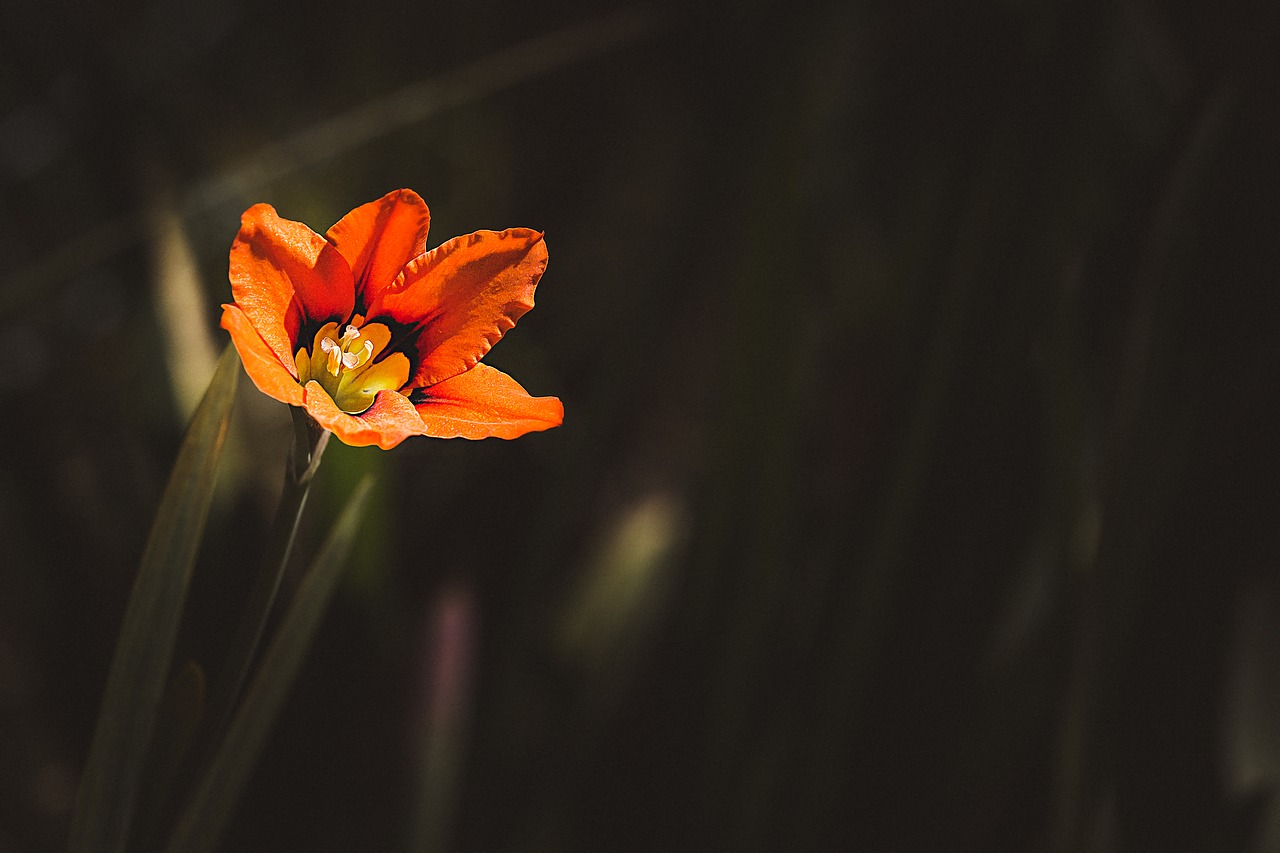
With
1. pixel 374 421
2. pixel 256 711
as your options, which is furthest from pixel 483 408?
pixel 256 711

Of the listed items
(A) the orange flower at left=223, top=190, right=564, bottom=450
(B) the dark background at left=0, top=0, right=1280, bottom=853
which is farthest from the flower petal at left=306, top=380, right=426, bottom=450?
(B) the dark background at left=0, top=0, right=1280, bottom=853

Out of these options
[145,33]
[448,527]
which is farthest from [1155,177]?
[145,33]

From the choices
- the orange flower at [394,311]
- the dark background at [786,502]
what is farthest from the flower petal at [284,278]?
the dark background at [786,502]

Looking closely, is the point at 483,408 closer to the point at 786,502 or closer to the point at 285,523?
the point at 285,523

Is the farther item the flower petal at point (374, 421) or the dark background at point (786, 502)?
the dark background at point (786, 502)

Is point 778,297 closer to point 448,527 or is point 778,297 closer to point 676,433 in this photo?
point 448,527

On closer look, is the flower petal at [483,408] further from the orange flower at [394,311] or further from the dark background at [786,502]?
the dark background at [786,502]
